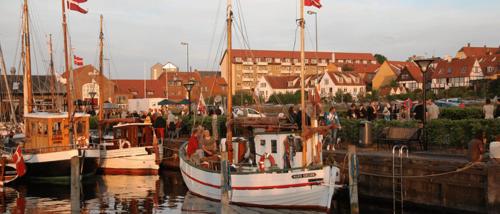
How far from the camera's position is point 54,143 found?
3055 centimetres

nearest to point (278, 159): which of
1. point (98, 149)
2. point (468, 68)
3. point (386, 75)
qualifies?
point (98, 149)

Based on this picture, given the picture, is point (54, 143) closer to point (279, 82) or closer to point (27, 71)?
point (27, 71)

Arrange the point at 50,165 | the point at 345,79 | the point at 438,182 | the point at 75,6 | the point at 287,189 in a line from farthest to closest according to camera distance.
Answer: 1. the point at 345,79
2. the point at 75,6
3. the point at 50,165
4. the point at 287,189
5. the point at 438,182

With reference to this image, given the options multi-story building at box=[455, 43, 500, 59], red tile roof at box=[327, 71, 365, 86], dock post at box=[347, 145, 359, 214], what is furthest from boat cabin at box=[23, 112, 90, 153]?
multi-story building at box=[455, 43, 500, 59]

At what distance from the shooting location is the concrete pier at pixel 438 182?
17.3m

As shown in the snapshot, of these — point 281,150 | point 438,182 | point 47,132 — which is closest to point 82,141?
point 47,132

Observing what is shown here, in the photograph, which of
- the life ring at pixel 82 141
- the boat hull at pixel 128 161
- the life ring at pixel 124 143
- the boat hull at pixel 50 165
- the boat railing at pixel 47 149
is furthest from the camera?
the life ring at pixel 124 143

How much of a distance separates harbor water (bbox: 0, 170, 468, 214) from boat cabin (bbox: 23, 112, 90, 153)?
6.57 feet

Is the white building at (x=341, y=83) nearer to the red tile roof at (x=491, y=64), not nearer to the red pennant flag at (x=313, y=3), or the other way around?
the red tile roof at (x=491, y=64)

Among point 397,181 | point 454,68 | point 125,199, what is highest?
point 454,68

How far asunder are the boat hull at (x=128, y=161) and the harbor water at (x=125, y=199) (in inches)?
48.8

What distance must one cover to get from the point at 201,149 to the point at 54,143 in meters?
10.8

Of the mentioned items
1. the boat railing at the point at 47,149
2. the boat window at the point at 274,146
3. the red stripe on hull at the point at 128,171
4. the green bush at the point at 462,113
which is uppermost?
the green bush at the point at 462,113

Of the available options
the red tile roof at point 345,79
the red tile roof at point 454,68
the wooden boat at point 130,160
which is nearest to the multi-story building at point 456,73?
the red tile roof at point 454,68
